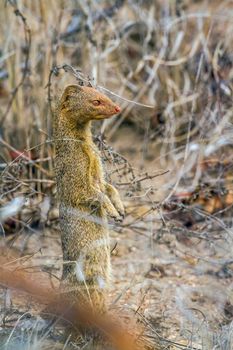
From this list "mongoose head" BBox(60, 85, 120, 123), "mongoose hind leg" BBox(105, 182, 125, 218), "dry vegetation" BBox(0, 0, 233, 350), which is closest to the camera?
"mongoose head" BBox(60, 85, 120, 123)

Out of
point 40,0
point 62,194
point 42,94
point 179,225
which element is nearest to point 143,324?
point 62,194

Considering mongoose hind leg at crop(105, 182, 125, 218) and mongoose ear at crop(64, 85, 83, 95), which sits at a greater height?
mongoose ear at crop(64, 85, 83, 95)

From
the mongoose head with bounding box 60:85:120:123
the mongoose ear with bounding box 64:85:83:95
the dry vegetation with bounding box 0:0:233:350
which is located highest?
the mongoose ear with bounding box 64:85:83:95

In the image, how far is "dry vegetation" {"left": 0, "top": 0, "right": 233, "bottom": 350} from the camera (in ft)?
9.81

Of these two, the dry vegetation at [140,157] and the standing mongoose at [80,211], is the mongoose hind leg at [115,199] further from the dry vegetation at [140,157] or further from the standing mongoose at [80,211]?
the dry vegetation at [140,157]

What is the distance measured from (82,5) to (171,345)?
2533mm

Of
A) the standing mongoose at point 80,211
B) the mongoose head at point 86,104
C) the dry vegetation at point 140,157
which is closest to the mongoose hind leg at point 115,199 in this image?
the standing mongoose at point 80,211

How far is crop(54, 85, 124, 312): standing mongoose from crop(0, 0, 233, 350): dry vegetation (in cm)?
11

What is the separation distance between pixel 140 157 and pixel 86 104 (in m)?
2.23

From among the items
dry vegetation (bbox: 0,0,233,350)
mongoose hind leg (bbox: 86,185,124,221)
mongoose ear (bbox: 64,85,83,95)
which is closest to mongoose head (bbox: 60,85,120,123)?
mongoose ear (bbox: 64,85,83,95)

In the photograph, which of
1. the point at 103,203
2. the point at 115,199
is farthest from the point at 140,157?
the point at 103,203

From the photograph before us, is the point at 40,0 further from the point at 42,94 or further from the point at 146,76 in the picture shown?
the point at 146,76

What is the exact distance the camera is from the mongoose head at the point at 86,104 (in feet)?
8.27

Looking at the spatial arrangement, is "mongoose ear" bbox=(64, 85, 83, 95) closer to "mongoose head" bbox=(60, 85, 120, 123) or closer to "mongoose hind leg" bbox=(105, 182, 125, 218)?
"mongoose head" bbox=(60, 85, 120, 123)
